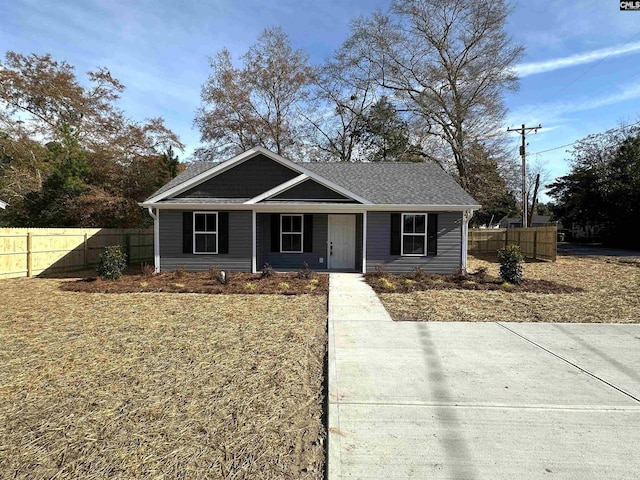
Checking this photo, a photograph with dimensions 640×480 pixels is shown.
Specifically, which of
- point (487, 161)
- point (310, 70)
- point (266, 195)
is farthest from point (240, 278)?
point (310, 70)

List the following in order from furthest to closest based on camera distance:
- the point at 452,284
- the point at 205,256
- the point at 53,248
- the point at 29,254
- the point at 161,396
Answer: the point at 53,248
the point at 205,256
the point at 29,254
the point at 452,284
the point at 161,396

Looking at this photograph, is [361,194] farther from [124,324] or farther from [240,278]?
[124,324]

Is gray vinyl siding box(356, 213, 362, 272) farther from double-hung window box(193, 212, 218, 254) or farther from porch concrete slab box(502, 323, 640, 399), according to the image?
porch concrete slab box(502, 323, 640, 399)

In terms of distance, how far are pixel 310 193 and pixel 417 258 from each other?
440 cm

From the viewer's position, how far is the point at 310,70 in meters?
29.2

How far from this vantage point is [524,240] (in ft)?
68.5

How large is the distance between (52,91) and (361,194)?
2245 cm

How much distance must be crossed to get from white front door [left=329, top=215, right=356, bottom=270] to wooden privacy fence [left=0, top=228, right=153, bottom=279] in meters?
9.42

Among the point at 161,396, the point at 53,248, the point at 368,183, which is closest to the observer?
the point at 161,396

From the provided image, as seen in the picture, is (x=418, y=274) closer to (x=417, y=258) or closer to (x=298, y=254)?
(x=417, y=258)

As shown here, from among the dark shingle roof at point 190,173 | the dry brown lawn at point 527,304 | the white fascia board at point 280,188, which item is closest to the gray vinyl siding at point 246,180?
the white fascia board at point 280,188

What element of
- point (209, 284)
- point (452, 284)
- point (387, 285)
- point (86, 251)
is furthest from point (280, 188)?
point (86, 251)

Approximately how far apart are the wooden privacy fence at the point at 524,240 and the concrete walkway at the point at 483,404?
43.4 ft

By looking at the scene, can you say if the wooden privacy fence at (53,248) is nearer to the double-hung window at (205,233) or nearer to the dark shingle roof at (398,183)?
the double-hung window at (205,233)
